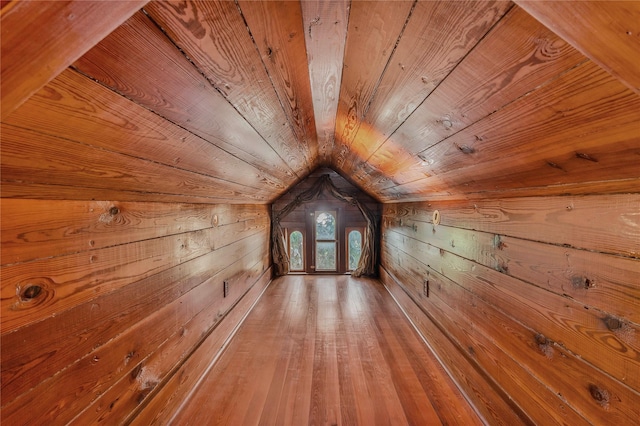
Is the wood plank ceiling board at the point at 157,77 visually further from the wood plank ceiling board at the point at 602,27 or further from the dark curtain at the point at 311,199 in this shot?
the dark curtain at the point at 311,199

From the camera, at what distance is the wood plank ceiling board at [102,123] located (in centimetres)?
59

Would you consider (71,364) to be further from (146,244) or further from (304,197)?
(304,197)

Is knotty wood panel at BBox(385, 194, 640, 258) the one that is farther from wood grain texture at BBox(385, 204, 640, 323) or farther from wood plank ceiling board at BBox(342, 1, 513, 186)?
wood plank ceiling board at BBox(342, 1, 513, 186)

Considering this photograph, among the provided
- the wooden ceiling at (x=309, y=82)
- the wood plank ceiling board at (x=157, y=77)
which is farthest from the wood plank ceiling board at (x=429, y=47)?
the wood plank ceiling board at (x=157, y=77)

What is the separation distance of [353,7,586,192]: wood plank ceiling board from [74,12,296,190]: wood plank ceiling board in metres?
0.74

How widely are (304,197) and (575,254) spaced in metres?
4.15

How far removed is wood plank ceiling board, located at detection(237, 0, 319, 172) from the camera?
724 mm

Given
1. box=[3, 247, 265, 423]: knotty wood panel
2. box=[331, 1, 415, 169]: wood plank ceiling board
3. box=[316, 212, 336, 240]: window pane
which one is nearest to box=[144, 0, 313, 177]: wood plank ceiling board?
box=[331, 1, 415, 169]: wood plank ceiling board

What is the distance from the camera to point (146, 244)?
145 cm

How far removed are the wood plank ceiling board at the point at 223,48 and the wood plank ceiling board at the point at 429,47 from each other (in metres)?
0.44

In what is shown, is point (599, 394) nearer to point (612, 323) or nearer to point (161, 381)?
point (612, 323)

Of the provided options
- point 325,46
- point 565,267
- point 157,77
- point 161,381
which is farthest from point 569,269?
point 161,381

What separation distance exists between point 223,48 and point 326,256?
15.3ft

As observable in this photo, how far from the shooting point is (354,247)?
17.3ft
